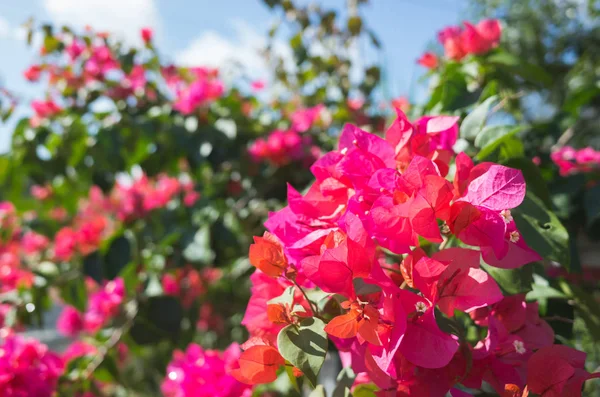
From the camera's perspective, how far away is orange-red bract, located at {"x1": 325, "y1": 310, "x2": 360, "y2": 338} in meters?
0.34

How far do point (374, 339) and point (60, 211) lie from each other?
220 centimetres

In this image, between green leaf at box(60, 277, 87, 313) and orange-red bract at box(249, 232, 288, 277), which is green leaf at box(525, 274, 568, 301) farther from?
green leaf at box(60, 277, 87, 313)

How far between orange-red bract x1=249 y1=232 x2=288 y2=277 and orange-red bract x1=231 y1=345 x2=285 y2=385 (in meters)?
0.06

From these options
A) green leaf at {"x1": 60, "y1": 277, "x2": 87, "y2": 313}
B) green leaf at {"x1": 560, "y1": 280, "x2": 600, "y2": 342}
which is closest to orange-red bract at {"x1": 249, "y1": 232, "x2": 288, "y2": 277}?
green leaf at {"x1": 560, "y1": 280, "x2": 600, "y2": 342}

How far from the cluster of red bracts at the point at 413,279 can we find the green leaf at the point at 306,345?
10 mm

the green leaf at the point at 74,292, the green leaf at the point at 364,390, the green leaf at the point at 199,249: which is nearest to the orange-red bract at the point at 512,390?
the green leaf at the point at 364,390

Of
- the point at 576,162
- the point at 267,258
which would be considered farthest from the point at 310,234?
the point at 576,162

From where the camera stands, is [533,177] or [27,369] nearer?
[533,177]

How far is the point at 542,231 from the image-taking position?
1.37 feet

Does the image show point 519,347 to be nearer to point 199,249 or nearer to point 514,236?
point 514,236

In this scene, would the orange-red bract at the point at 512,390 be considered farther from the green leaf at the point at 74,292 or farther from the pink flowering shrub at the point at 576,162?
the green leaf at the point at 74,292

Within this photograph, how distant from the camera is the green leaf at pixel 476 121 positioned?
0.53 meters

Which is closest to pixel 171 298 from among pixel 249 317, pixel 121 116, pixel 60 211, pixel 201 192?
pixel 201 192

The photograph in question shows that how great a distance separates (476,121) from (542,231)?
0.17 metres
